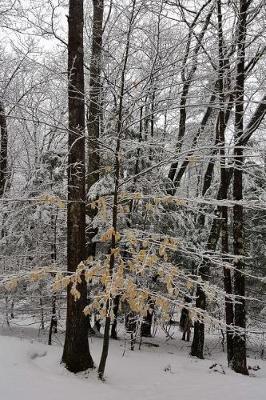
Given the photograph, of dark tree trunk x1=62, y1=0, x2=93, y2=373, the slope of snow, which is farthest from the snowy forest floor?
dark tree trunk x1=62, y1=0, x2=93, y2=373

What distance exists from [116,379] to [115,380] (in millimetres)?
97

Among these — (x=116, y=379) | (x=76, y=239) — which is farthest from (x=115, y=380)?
(x=76, y=239)

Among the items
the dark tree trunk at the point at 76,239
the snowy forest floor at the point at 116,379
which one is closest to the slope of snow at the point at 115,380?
the snowy forest floor at the point at 116,379

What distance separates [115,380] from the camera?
24.1 feet

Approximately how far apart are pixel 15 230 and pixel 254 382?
7.22 m

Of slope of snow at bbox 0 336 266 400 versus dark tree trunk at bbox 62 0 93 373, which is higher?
dark tree trunk at bbox 62 0 93 373

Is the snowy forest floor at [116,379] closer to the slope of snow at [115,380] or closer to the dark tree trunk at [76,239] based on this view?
the slope of snow at [115,380]

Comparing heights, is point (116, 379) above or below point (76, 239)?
below

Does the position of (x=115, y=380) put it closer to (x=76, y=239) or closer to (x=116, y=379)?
(x=116, y=379)

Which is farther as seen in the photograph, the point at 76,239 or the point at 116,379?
the point at 116,379

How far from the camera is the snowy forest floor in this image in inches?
236

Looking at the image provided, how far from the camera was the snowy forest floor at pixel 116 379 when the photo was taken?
19.7 ft

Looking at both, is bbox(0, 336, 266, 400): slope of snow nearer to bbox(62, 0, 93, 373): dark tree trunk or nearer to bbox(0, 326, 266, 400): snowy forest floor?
bbox(0, 326, 266, 400): snowy forest floor

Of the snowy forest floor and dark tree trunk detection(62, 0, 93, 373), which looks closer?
the snowy forest floor
